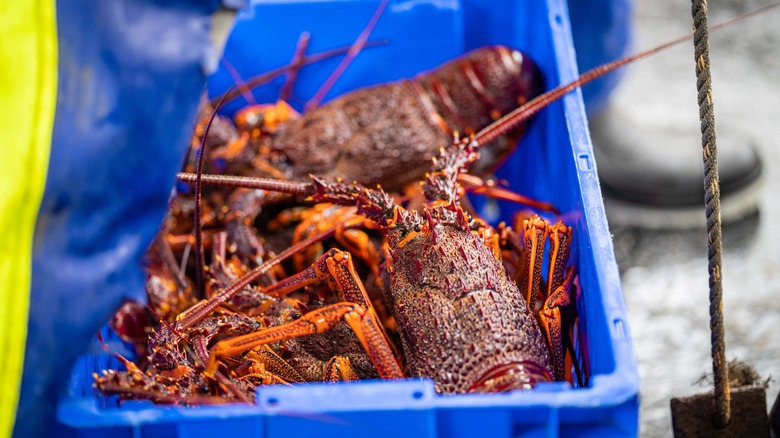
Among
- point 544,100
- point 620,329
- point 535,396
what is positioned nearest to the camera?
point 535,396

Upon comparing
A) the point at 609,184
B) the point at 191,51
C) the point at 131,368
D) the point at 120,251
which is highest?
the point at 609,184

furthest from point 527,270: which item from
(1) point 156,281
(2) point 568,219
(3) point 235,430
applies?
(1) point 156,281

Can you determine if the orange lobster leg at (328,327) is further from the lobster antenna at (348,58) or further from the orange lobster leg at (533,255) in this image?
the lobster antenna at (348,58)

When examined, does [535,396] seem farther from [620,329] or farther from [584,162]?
[584,162]

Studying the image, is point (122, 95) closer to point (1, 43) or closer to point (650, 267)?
point (1, 43)

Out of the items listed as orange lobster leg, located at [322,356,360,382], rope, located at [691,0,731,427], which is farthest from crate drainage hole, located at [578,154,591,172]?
orange lobster leg, located at [322,356,360,382]

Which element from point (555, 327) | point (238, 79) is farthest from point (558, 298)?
point (238, 79)

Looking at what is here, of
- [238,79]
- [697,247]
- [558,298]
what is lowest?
[558,298]
